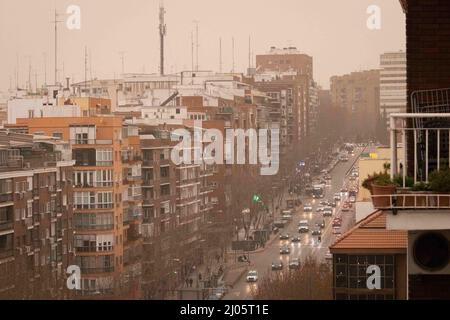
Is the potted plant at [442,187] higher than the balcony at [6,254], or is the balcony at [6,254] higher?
the potted plant at [442,187]

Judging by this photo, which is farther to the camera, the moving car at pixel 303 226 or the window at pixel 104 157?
the moving car at pixel 303 226

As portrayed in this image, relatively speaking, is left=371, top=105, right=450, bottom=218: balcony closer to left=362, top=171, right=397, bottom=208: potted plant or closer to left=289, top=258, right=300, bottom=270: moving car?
left=362, top=171, right=397, bottom=208: potted plant

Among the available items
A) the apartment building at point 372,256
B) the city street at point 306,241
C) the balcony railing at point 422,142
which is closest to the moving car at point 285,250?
the city street at point 306,241

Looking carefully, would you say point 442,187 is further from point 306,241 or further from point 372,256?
point 306,241

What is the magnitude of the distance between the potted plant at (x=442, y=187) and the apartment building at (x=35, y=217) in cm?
683

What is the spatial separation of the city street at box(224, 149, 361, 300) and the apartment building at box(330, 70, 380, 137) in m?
0.48

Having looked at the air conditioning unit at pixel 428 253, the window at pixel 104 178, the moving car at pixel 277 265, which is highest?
the air conditioning unit at pixel 428 253

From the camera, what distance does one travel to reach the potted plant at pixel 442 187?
1.47 meters

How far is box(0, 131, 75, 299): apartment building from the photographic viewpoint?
873 cm

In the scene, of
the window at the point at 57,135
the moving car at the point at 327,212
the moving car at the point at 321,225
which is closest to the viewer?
the window at the point at 57,135

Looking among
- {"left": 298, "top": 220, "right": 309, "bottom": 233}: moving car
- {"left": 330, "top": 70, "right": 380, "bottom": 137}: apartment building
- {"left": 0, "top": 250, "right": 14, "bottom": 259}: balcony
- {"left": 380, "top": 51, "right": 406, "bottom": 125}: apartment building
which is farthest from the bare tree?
{"left": 330, "top": 70, "right": 380, "bottom": 137}: apartment building

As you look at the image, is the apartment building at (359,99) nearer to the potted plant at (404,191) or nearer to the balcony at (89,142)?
the balcony at (89,142)

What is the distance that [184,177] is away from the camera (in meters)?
13.2

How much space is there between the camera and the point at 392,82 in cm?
1337
